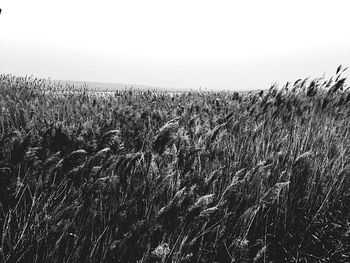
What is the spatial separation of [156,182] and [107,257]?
58 cm

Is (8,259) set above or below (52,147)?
below

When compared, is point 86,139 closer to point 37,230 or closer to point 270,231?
point 37,230

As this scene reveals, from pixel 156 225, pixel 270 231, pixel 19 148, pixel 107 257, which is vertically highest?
pixel 19 148

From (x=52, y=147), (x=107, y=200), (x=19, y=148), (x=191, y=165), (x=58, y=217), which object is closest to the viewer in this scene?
(x=58, y=217)

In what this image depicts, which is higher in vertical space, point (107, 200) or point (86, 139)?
point (86, 139)

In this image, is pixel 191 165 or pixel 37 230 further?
pixel 191 165

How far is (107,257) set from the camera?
60.6 inches

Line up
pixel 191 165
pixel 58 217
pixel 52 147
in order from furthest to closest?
pixel 52 147 < pixel 191 165 < pixel 58 217

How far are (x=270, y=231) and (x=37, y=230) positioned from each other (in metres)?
1.45

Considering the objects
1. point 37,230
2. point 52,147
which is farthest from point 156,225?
point 52,147

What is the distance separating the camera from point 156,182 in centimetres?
203

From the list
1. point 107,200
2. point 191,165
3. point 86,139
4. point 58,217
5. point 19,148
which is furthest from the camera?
point 86,139

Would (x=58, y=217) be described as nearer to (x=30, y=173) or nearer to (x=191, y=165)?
(x=30, y=173)

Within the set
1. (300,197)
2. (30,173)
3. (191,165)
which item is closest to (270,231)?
(300,197)
